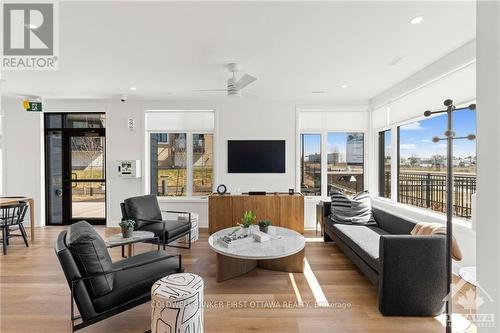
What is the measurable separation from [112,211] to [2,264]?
1.95 meters

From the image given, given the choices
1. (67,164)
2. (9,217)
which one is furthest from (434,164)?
(67,164)

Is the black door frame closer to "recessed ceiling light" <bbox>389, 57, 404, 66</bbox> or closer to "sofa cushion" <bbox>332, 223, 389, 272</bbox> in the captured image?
"sofa cushion" <bbox>332, 223, 389, 272</bbox>

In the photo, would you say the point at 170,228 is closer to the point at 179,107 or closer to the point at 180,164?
the point at 180,164

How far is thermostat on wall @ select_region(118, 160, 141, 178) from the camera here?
5.09 meters

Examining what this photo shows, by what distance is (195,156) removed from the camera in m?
5.35

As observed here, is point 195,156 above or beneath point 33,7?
beneath

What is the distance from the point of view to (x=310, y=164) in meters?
5.39

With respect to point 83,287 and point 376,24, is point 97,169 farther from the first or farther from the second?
point 376,24

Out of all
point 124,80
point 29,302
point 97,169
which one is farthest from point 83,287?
point 97,169

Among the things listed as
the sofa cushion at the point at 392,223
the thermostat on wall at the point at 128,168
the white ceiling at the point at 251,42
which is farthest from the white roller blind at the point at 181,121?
the sofa cushion at the point at 392,223

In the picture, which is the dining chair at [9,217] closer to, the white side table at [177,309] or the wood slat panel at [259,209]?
the wood slat panel at [259,209]

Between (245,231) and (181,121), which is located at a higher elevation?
(181,121)

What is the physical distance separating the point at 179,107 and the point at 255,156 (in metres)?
1.99

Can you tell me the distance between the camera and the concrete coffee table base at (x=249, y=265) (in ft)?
9.46
